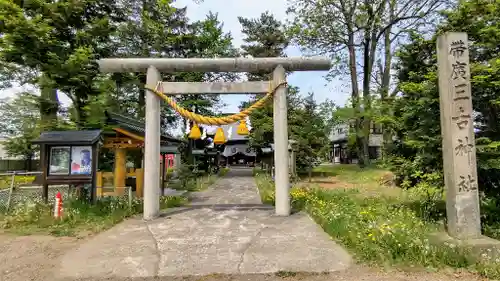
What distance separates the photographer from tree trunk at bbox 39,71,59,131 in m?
12.1

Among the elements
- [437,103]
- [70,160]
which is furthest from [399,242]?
[70,160]

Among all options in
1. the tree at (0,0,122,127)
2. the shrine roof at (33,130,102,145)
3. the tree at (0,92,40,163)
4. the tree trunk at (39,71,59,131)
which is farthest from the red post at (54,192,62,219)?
the tree at (0,92,40,163)

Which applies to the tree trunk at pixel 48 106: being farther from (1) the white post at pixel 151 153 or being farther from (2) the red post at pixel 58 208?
(1) the white post at pixel 151 153

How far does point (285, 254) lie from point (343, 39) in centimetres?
2577

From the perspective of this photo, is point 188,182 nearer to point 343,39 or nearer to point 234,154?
point 343,39

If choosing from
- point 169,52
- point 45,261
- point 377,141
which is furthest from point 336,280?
point 377,141

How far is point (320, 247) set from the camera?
5.82 meters

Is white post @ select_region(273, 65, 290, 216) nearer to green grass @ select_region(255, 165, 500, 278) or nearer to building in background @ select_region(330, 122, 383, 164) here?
green grass @ select_region(255, 165, 500, 278)

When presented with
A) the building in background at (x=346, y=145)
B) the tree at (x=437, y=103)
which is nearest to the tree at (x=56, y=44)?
the tree at (x=437, y=103)

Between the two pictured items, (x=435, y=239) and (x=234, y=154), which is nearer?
(x=435, y=239)

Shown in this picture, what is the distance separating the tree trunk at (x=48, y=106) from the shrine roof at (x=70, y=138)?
3.55 metres

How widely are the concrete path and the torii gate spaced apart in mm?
893

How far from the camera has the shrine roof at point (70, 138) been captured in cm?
876

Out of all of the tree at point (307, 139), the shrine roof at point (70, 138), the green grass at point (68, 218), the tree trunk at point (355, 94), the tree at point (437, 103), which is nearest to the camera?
the tree at point (437, 103)
